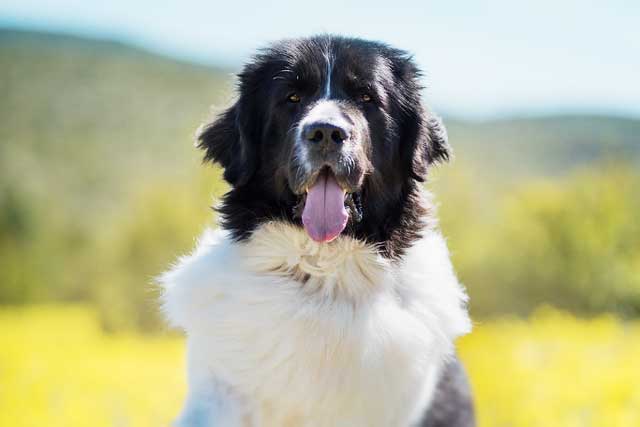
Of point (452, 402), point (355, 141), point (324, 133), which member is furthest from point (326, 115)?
point (452, 402)

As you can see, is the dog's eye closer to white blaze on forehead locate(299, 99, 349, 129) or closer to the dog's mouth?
white blaze on forehead locate(299, 99, 349, 129)

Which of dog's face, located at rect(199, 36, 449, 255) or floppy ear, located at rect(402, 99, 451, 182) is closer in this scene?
dog's face, located at rect(199, 36, 449, 255)

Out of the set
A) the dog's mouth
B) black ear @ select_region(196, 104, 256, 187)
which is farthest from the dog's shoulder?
the dog's mouth

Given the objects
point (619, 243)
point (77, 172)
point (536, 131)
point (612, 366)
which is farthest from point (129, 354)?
point (536, 131)

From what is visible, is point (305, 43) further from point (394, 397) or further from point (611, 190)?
point (611, 190)

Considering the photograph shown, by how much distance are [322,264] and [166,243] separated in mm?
27847

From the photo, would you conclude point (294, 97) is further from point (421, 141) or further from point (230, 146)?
point (421, 141)

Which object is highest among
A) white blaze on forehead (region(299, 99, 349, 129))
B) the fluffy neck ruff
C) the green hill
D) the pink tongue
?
white blaze on forehead (region(299, 99, 349, 129))

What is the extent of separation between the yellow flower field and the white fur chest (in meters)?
0.99

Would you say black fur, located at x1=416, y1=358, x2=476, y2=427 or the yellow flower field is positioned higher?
black fur, located at x1=416, y1=358, x2=476, y2=427

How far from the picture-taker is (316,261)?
4.13 m

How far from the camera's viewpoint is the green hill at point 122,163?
103 feet

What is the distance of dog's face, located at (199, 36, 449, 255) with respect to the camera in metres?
3.86

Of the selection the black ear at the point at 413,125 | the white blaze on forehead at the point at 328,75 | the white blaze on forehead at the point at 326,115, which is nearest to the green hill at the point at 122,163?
the black ear at the point at 413,125
